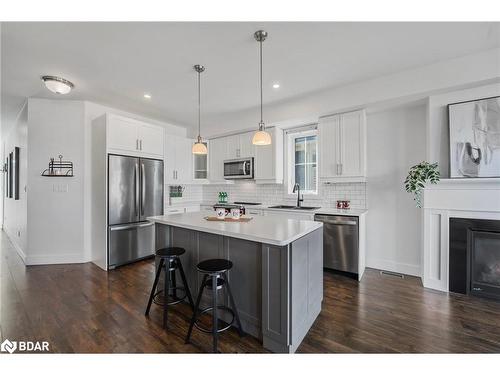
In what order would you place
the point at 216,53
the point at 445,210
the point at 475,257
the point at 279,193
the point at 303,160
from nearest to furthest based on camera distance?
the point at 216,53, the point at 475,257, the point at 445,210, the point at 303,160, the point at 279,193

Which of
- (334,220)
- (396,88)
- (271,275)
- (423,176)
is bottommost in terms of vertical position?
(271,275)

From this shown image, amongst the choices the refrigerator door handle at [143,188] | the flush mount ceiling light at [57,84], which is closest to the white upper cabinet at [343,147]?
the refrigerator door handle at [143,188]

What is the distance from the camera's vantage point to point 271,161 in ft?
13.8

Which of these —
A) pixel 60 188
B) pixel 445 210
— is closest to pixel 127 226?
pixel 60 188

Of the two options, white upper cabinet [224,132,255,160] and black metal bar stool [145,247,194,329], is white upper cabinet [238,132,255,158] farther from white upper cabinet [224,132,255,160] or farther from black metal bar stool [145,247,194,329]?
black metal bar stool [145,247,194,329]

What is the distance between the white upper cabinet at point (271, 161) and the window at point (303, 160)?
260mm

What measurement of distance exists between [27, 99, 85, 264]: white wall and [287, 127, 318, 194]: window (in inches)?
146

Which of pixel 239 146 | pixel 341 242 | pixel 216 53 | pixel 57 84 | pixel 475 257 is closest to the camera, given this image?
pixel 216 53

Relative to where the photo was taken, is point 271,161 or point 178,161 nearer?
point 271,161

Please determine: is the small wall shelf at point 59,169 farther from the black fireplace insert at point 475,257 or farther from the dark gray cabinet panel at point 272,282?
the black fireplace insert at point 475,257

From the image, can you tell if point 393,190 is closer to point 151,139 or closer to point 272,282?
point 272,282

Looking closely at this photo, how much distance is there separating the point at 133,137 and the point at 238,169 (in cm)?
198
